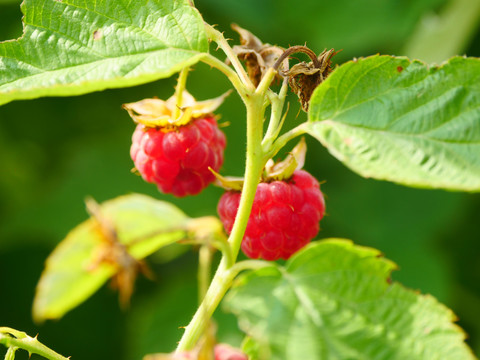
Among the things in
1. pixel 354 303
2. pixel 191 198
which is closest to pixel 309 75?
pixel 354 303

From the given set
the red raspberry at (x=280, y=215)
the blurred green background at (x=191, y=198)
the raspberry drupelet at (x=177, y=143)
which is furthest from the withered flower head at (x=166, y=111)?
the blurred green background at (x=191, y=198)

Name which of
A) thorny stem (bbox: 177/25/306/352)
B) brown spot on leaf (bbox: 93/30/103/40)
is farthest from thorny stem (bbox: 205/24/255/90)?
brown spot on leaf (bbox: 93/30/103/40)

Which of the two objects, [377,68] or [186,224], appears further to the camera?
[377,68]

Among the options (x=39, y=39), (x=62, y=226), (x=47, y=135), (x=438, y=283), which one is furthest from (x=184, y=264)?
(x=39, y=39)

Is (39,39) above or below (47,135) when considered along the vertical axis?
above

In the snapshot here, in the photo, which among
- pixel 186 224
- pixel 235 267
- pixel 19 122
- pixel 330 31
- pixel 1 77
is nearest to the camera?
pixel 186 224

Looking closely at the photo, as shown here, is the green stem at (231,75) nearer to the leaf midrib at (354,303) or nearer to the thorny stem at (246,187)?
the thorny stem at (246,187)

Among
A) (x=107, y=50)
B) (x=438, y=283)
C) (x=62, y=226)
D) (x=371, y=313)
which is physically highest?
(x=107, y=50)

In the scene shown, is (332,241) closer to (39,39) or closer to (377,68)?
(377,68)
